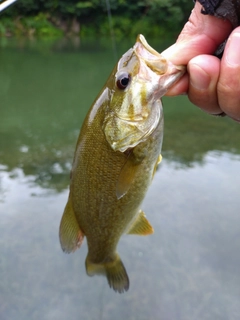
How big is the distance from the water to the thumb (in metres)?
2.31

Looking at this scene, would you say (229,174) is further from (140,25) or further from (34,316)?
(140,25)

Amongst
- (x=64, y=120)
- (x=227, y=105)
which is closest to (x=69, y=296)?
(x=227, y=105)

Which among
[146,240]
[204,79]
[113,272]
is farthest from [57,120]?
[204,79]

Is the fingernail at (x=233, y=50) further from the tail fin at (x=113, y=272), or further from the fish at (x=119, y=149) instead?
the tail fin at (x=113, y=272)

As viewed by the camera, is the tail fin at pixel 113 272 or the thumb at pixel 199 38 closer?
the thumb at pixel 199 38

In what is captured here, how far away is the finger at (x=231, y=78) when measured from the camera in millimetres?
1249

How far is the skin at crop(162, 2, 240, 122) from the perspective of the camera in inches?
51.7

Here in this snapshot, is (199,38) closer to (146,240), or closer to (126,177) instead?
(126,177)

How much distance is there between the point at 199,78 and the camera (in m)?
1.35

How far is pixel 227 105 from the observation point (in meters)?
1.43

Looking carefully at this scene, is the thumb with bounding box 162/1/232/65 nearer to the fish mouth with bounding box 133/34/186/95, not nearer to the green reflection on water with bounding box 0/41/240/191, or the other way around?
the fish mouth with bounding box 133/34/186/95

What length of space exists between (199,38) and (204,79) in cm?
20

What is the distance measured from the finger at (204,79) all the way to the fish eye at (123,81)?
24cm

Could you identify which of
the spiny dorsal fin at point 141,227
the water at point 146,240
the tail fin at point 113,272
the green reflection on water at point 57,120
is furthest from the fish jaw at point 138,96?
the green reflection on water at point 57,120
